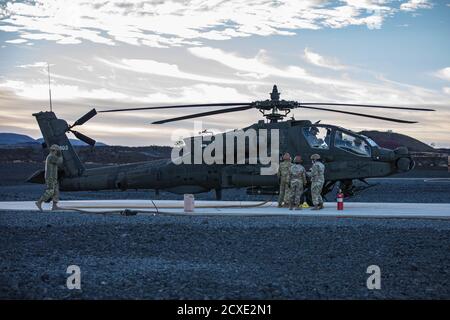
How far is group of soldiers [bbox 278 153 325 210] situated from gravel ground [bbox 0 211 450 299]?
181 centimetres

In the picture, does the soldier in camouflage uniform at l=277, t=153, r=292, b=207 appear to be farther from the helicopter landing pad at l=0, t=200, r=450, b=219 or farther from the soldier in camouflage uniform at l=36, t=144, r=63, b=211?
the soldier in camouflage uniform at l=36, t=144, r=63, b=211

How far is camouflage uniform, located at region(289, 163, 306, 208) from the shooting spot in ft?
59.3

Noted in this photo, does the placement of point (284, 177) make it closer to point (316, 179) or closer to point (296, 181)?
point (296, 181)

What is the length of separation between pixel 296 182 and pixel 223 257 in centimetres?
791

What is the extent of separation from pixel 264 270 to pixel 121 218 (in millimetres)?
7844

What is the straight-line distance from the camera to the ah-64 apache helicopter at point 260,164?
62.0 feet

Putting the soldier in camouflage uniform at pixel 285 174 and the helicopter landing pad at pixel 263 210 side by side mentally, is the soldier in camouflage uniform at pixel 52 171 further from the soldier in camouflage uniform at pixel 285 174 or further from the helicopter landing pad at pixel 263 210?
the soldier in camouflage uniform at pixel 285 174

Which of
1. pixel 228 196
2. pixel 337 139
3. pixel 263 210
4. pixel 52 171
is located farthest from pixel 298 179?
pixel 228 196

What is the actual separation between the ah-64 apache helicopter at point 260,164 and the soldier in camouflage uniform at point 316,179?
1.10 m

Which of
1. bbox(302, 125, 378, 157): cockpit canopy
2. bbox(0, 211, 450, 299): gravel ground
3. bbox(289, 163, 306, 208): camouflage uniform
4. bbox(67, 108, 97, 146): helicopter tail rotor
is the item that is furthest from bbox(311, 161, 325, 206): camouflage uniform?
bbox(67, 108, 97, 146): helicopter tail rotor

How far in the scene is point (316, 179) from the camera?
17.9m

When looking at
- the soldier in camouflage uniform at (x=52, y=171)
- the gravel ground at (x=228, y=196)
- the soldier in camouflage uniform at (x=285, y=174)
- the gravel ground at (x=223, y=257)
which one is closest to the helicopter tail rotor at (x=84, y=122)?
the soldier in camouflage uniform at (x=52, y=171)
